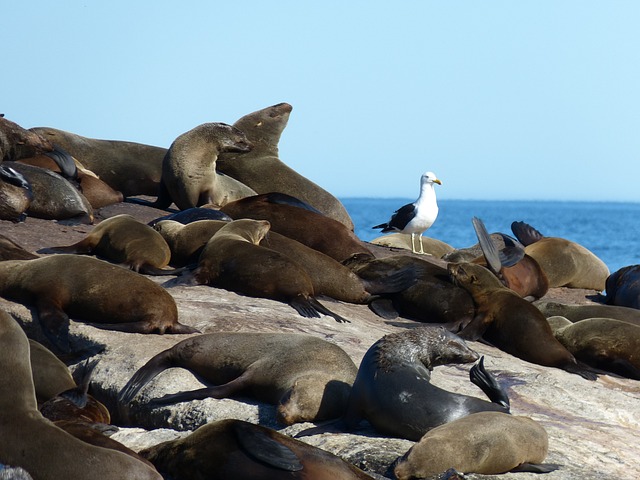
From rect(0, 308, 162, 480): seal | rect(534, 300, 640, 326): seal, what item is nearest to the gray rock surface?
rect(0, 308, 162, 480): seal

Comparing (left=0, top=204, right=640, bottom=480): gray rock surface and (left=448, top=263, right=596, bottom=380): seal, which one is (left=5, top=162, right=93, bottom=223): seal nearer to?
(left=0, top=204, right=640, bottom=480): gray rock surface

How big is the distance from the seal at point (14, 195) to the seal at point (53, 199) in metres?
0.13

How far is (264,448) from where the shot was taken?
373 centimetres

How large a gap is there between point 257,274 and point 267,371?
204 centimetres

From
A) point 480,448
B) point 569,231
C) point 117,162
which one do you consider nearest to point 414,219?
point 117,162

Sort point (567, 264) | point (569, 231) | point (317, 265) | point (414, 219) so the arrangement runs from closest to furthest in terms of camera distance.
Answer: point (317, 265), point (567, 264), point (414, 219), point (569, 231)

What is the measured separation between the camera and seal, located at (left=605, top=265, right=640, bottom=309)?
1018 centimetres

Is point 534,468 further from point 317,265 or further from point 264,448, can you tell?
point 317,265

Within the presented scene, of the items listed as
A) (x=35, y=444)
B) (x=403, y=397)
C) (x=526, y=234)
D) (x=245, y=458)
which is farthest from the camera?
(x=526, y=234)

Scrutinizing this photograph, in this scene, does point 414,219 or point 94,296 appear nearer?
point 94,296

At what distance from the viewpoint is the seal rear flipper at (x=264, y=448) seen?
12.1 feet

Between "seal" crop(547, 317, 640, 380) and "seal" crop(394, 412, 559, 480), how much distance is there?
3152 mm

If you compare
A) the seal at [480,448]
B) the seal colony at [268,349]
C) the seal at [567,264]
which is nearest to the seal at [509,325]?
the seal colony at [268,349]

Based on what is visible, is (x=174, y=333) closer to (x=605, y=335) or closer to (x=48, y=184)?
(x=605, y=335)
